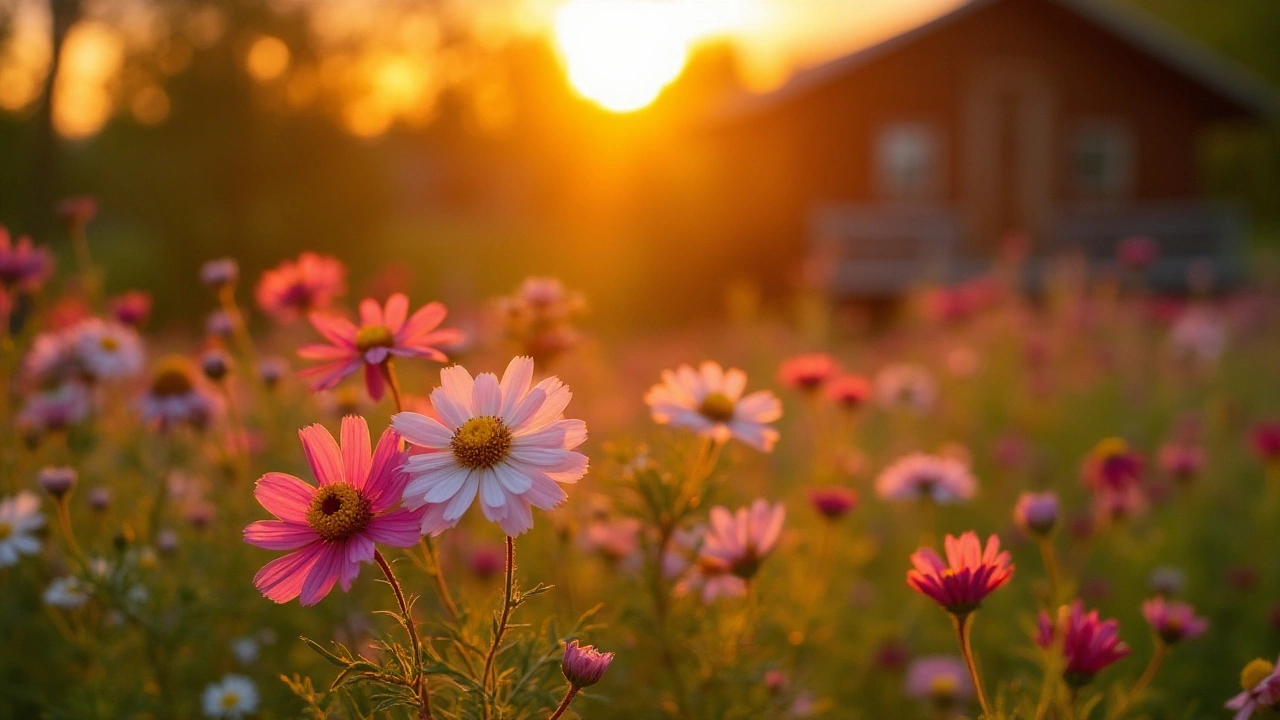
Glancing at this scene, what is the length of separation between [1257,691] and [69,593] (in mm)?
2054

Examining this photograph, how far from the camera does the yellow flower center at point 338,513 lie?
1.07 m

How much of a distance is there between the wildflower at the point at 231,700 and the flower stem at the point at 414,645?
34.2 inches

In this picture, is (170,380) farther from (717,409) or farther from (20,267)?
(717,409)

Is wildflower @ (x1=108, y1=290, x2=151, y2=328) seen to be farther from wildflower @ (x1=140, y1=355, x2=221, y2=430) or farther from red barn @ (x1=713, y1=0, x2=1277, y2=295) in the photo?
red barn @ (x1=713, y1=0, x2=1277, y2=295)

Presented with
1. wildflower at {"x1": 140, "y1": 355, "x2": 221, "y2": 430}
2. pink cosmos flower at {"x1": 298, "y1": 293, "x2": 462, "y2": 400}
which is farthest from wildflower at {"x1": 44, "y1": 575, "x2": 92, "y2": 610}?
pink cosmos flower at {"x1": 298, "y1": 293, "x2": 462, "y2": 400}

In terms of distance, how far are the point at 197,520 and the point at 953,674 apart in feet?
6.34

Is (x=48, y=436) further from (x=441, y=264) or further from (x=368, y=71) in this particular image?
(x=441, y=264)

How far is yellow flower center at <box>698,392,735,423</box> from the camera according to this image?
5.36 feet

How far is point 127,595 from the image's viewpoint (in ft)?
5.89

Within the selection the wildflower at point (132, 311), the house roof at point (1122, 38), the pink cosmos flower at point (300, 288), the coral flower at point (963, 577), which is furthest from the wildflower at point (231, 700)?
the house roof at point (1122, 38)

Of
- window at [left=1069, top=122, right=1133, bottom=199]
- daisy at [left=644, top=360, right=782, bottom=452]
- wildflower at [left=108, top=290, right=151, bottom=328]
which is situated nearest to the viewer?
daisy at [left=644, top=360, right=782, bottom=452]

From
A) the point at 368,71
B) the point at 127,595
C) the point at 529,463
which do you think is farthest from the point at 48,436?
the point at 368,71

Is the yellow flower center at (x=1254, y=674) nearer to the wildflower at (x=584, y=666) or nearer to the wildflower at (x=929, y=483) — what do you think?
the wildflower at (x=584, y=666)

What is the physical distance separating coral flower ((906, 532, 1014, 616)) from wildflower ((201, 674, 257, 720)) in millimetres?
1341
